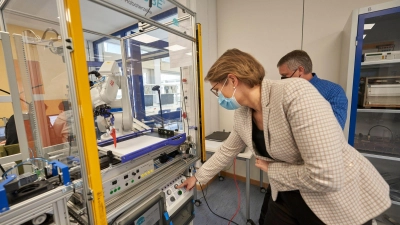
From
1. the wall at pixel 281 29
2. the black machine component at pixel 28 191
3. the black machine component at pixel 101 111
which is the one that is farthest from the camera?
the wall at pixel 281 29

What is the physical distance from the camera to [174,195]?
44.3 inches

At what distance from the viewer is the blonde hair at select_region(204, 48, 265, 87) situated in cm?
81

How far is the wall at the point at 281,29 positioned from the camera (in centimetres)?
185

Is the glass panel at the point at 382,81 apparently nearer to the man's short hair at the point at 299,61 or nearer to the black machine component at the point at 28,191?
the man's short hair at the point at 299,61

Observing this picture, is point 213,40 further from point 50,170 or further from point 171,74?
point 50,170

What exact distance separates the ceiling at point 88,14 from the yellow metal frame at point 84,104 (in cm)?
11

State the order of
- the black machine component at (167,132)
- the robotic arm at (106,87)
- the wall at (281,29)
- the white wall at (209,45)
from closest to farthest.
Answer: the robotic arm at (106,87)
the black machine component at (167,132)
the wall at (281,29)
the white wall at (209,45)

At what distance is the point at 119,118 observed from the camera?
54.3 inches

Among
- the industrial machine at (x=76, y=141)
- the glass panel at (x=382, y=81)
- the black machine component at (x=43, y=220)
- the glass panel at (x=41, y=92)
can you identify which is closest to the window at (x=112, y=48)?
the industrial machine at (x=76, y=141)

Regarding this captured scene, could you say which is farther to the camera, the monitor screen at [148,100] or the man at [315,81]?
the monitor screen at [148,100]

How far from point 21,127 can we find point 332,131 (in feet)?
5.58

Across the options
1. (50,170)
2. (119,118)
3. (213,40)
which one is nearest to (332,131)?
(50,170)

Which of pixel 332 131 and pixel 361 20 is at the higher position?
pixel 361 20

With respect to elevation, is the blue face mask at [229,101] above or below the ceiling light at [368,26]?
below
